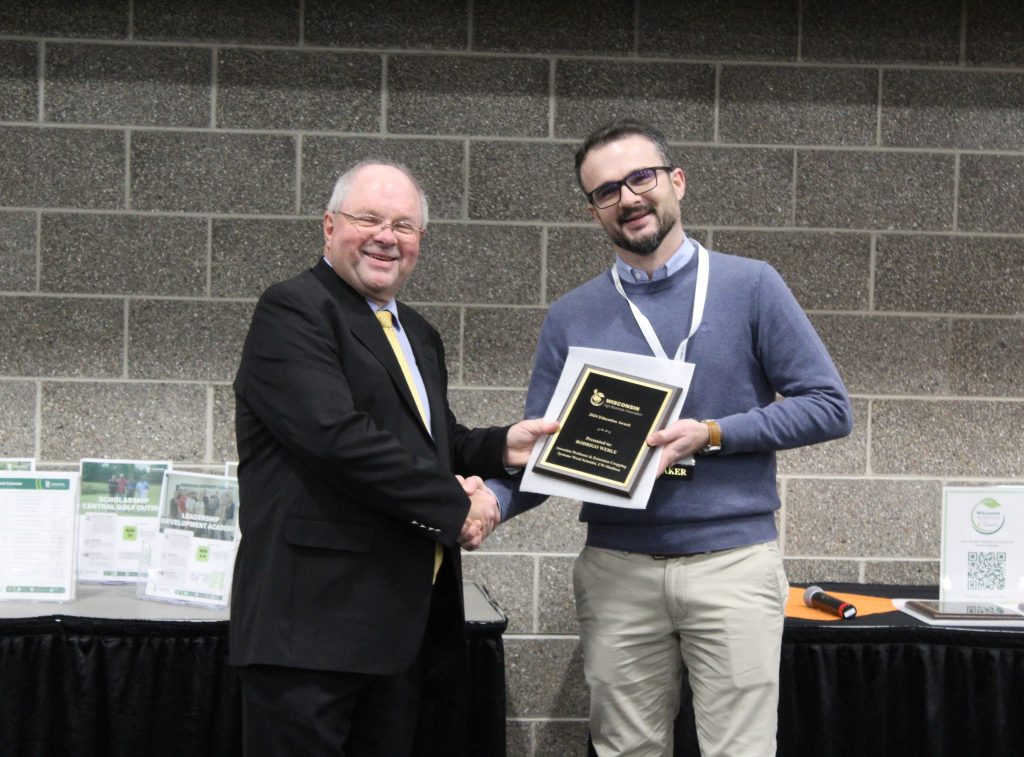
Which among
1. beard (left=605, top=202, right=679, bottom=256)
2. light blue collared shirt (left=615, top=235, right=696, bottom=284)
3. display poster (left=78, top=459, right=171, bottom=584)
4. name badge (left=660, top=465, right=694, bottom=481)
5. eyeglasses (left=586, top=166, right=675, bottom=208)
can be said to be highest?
eyeglasses (left=586, top=166, right=675, bottom=208)

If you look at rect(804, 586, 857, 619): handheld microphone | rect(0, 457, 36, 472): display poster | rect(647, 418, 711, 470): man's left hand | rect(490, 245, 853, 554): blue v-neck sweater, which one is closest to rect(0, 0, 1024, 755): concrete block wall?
rect(0, 457, 36, 472): display poster

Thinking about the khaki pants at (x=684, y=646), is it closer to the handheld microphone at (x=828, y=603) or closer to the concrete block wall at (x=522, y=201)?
the handheld microphone at (x=828, y=603)

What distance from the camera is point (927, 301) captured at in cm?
292

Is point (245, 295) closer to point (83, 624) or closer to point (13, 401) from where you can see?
point (13, 401)

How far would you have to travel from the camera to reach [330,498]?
65.4 inches

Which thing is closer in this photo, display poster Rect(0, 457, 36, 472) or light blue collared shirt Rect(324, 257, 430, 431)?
light blue collared shirt Rect(324, 257, 430, 431)

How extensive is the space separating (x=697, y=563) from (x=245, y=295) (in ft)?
5.15

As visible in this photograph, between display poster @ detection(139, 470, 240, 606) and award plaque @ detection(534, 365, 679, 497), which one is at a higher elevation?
award plaque @ detection(534, 365, 679, 497)

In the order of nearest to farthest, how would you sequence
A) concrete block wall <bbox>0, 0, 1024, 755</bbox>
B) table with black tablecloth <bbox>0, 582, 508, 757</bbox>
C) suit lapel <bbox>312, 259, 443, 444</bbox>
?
suit lapel <bbox>312, 259, 443, 444</bbox> < table with black tablecloth <bbox>0, 582, 508, 757</bbox> < concrete block wall <bbox>0, 0, 1024, 755</bbox>

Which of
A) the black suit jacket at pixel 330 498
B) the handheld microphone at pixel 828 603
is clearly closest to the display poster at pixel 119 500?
the black suit jacket at pixel 330 498

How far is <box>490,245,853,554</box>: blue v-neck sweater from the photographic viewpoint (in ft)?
5.91

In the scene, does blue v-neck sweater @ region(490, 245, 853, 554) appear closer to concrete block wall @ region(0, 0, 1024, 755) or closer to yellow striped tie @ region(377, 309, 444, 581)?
yellow striped tie @ region(377, 309, 444, 581)

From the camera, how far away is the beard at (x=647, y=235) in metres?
1.86

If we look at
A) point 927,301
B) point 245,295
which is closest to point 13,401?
point 245,295
